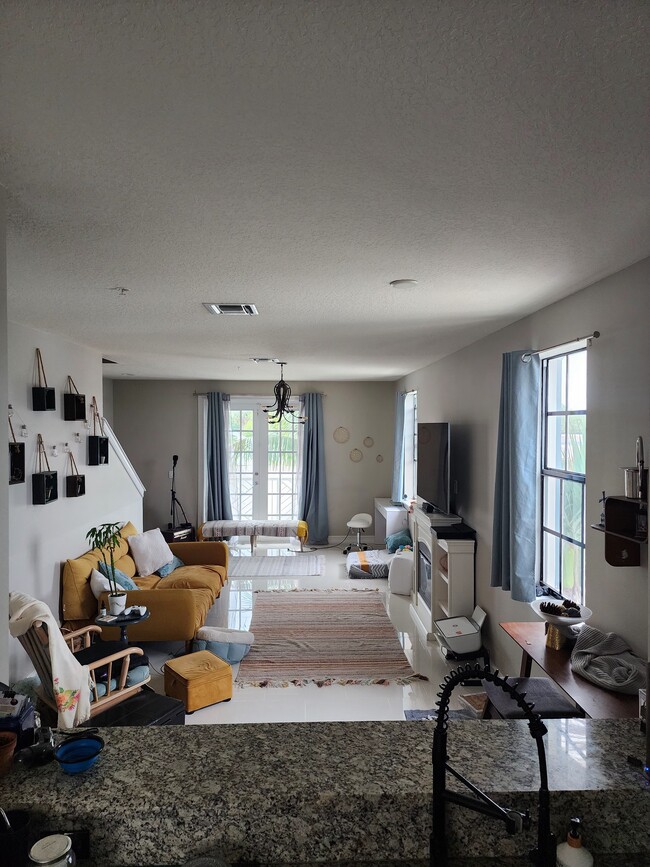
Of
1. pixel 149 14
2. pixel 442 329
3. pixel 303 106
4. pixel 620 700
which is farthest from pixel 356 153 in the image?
pixel 442 329

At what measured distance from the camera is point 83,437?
220 inches

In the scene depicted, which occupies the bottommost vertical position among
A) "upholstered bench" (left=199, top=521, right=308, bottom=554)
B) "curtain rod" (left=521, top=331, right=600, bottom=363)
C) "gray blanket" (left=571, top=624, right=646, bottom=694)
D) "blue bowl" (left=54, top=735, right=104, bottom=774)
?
"upholstered bench" (left=199, top=521, right=308, bottom=554)

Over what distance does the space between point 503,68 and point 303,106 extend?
43 cm

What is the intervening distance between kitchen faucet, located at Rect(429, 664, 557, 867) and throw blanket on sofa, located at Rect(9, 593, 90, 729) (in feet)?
8.72

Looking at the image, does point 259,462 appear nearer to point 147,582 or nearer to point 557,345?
point 147,582

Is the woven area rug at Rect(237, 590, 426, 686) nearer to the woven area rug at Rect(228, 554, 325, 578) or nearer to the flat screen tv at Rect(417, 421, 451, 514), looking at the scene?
the woven area rug at Rect(228, 554, 325, 578)

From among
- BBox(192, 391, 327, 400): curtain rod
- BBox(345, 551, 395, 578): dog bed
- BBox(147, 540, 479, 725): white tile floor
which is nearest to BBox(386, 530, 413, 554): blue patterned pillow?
BBox(345, 551, 395, 578): dog bed

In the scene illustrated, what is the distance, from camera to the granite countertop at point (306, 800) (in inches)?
41.9

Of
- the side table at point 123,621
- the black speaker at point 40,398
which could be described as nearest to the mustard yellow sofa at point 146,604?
the side table at point 123,621

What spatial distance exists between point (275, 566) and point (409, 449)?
2.55 metres

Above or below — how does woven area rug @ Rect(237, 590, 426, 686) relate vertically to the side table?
below

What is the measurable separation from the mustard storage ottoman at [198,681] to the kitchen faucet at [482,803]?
128 inches

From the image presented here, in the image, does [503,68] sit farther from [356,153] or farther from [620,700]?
[620,700]

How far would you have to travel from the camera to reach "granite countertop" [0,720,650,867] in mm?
1064
